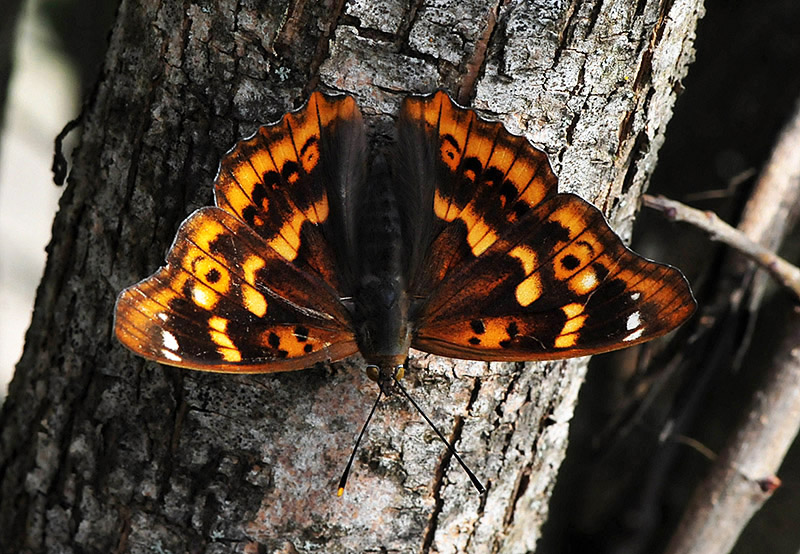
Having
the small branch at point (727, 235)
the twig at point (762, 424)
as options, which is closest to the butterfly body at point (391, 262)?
the small branch at point (727, 235)

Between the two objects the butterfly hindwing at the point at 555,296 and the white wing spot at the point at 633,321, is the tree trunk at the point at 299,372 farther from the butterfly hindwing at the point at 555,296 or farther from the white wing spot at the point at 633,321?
the white wing spot at the point at 633,321

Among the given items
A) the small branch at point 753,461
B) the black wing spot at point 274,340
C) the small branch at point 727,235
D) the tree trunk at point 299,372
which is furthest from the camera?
the small branch at point 753,461

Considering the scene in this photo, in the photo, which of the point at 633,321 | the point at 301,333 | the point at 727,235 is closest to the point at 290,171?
the point at 301,333

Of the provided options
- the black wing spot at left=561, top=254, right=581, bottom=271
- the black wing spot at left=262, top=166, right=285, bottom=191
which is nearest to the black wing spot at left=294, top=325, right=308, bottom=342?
the black wing spot at left=262, top=166, right=285, bottom=191

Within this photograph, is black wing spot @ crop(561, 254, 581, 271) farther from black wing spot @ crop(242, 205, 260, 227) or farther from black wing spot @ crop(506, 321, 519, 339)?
black wing spot @ crop(242, 205, 260, 227)

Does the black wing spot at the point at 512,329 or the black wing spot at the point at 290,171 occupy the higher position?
the black wing spot at the point at 290,171

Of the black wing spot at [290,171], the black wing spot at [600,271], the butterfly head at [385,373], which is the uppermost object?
the black wing spot at [290,171]

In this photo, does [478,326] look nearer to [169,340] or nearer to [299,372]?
[299,372]
